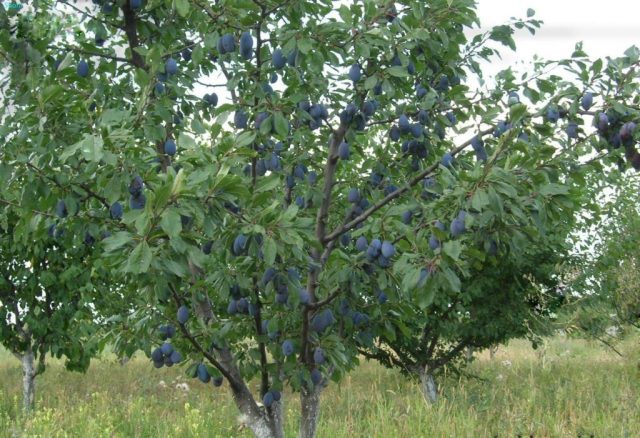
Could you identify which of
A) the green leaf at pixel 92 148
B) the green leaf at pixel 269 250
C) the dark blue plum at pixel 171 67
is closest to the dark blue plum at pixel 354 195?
the dark blue plum at pixel 171 67

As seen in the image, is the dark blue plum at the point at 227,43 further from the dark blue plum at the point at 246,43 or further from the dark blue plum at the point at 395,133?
the dark blue plum at the point at 395,133

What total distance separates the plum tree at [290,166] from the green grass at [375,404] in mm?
2377

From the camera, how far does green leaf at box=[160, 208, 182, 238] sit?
2439 millimetres

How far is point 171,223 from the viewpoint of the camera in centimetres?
246

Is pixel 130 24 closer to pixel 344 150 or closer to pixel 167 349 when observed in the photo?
pixel 344 150

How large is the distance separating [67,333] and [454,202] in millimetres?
7291

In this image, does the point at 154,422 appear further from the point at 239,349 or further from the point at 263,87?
the point at 263,87

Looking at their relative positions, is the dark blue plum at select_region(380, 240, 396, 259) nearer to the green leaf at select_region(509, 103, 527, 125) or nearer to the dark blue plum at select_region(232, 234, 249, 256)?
the dark blue plum at select_region(232, 234, 249, 256)

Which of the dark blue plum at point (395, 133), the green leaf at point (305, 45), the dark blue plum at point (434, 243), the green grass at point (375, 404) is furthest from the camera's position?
the green grass at point (375, 404)

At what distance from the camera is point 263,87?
141 inches

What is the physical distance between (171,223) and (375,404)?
6.72 m

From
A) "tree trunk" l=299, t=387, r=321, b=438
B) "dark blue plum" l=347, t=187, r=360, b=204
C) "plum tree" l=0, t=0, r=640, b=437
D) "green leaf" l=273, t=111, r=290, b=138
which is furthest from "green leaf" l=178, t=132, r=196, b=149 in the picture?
"tree trunk" l=299, t=387, r=321, b=438

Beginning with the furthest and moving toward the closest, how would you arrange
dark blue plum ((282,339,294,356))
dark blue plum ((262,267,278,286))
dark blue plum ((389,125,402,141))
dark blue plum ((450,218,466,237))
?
dark blue plum ((282,339,294,356)) → dark blue plum ((389,125,402,141)) → dark blue plum ((262,267,278,286)) → dark blue plum ((450,218,466,237))

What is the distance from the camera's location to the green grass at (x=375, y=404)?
6340mm
